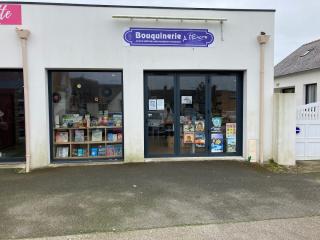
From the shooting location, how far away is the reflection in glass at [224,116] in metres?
8.23

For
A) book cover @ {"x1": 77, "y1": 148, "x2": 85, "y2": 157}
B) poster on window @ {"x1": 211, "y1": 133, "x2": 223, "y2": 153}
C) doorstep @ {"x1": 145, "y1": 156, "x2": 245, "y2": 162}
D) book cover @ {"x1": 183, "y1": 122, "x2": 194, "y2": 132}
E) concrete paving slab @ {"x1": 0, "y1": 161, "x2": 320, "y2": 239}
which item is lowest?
concrete paving slab @ {"x1": 0, "y1": 161, "x2": 320, "y2": 239}

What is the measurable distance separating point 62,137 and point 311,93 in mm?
12812

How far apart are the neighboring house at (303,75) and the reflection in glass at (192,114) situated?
29.1 ft

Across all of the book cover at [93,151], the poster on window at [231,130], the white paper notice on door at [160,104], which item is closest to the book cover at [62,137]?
the book cover at [93,151]

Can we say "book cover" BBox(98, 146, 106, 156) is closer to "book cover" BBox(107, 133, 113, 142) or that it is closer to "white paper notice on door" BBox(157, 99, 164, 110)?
"book cover" BBox(107, 133, 113, 142)

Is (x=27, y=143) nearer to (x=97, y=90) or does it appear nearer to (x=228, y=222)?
(x=97, y=90)

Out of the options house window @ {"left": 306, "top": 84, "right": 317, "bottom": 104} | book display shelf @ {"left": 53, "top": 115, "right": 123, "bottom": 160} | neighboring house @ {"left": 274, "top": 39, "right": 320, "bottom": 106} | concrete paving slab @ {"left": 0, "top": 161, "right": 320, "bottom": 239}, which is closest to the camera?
concrete paving slab @ {"left": 0, "top": 161, "right": 320, "bottom": 239}

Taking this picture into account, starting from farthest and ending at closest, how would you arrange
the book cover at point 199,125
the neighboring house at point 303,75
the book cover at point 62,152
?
the neighboring house at point 303,75, the book cover at point 199,125, the book cover at point 62,152

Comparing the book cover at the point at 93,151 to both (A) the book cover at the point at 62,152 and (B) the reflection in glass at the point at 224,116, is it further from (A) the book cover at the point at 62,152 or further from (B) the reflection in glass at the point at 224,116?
(B) the reflection in glass at the point at 224,116

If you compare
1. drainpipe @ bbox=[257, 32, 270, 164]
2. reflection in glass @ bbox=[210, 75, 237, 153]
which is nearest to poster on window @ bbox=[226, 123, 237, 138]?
reflection in glass @ bbox=[210, 75, 237, 153]

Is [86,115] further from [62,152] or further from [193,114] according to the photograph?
[193,114]

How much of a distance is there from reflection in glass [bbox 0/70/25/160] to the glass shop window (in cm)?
78

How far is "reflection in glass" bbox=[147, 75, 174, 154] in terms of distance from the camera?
26.2ft

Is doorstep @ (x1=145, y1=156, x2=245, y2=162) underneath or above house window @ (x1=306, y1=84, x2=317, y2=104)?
underneath
